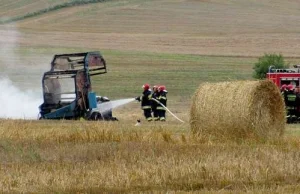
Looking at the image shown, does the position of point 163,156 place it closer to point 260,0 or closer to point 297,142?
point 297,142

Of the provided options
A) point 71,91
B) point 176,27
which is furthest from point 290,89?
point 176,27

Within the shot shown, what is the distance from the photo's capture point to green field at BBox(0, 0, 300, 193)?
43.0ft

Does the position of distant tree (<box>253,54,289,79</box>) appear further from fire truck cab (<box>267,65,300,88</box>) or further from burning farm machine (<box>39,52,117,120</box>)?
burning farm machine (<box>39,52,117,120</box>)

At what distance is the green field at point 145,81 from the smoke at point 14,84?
0.50 ft

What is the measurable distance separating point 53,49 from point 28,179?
42.4 m

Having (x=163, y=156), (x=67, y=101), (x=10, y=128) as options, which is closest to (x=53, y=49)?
(x=67, y=101)

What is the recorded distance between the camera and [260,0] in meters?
77.2

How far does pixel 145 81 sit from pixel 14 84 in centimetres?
807

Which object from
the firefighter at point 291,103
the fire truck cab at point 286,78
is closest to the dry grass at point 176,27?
the fire truck cab at point 286,78

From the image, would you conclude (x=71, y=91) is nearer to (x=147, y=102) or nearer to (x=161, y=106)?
(x=147, y=102)

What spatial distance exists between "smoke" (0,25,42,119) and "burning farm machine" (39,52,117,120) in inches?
61.9

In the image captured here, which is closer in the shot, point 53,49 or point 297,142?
point 297,142

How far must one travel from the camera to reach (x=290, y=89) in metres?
30.7

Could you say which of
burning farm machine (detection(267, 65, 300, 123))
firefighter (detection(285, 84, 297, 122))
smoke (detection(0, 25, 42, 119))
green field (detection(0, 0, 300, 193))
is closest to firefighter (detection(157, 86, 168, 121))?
green field (detection(0, 0, 300, 193))
